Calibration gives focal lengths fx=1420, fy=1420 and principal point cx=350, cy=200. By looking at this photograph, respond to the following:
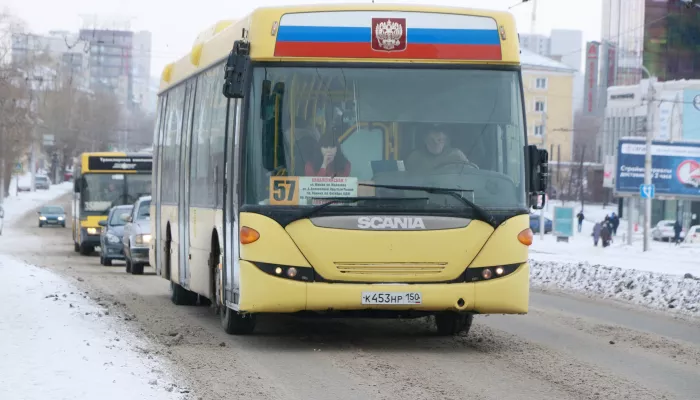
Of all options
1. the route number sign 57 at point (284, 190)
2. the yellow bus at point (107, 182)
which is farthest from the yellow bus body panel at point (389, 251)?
the yellow bus at point (107, 182)

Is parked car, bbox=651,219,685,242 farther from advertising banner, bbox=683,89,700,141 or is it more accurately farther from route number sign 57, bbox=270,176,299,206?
route number sign 57, bbox=270,176,299,206

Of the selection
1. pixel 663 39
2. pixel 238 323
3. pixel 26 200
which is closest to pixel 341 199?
pixel 238 323

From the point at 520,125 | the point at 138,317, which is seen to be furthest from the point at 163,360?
the point at 138,317

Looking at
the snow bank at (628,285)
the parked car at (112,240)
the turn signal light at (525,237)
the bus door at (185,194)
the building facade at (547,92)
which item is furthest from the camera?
the building facade at (547,92)

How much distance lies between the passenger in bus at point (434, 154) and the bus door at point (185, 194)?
14.7 feet

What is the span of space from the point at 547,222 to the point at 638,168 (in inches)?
822

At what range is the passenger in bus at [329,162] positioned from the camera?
485 inches

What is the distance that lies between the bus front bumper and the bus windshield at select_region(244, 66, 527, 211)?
67cm

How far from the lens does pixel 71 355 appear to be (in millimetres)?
10859

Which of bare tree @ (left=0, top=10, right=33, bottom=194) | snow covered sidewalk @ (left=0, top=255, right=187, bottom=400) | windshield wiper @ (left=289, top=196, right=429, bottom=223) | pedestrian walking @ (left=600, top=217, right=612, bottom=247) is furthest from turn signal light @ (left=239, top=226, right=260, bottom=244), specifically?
pedestrian walking @ (left=600, top=217, right=612, bottom=247)

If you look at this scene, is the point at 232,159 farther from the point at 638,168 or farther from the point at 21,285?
the point at 638,168

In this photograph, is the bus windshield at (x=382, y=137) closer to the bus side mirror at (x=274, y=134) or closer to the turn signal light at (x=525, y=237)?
the bus side mirror at (x=274, y=134)

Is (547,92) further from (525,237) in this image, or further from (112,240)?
(525,237)

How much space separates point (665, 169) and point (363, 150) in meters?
62.9
